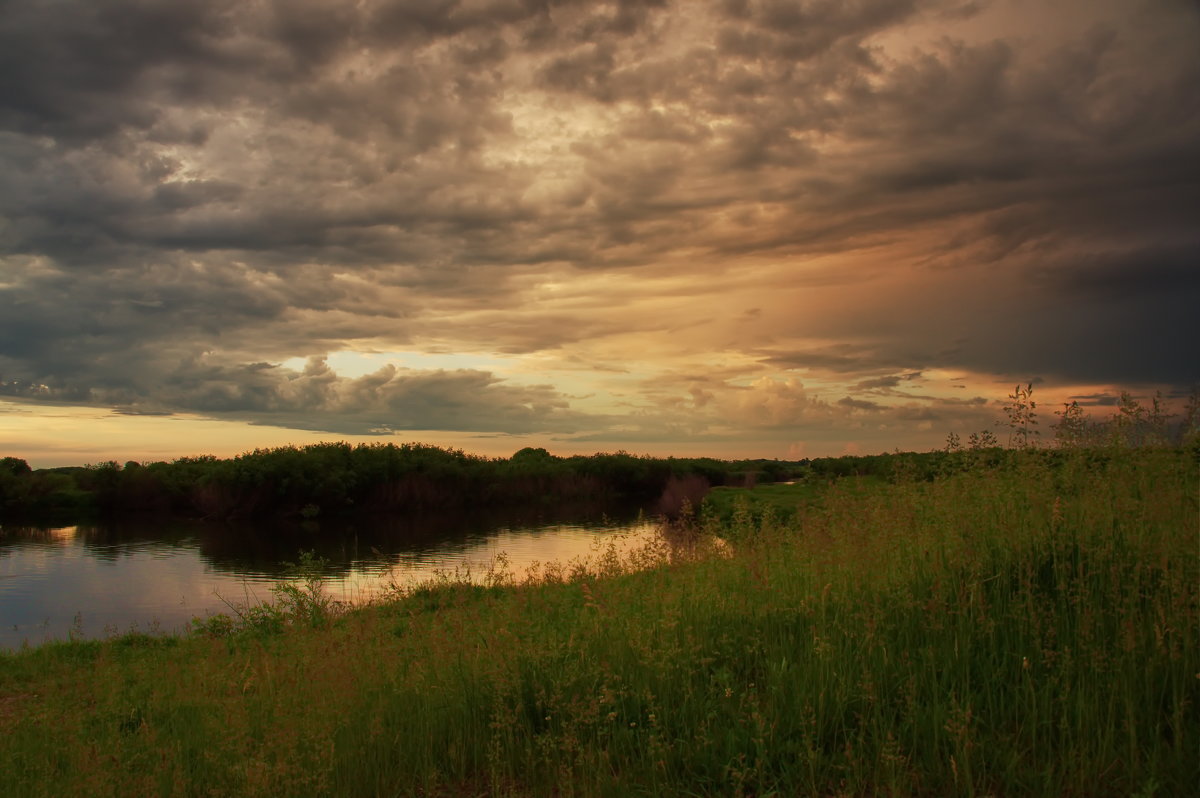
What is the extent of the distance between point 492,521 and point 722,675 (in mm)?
43964

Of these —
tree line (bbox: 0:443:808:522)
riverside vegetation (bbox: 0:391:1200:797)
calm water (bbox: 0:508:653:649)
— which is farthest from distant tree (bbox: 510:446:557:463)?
riverside vegetation (bbox: 0:391:1200:797)

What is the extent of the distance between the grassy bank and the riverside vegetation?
3cm

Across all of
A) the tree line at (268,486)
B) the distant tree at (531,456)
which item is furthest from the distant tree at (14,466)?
the distant tree at (531,456)

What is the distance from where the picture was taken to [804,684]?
15.7 ft

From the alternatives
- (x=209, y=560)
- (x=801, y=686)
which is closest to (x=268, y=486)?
(x=209, y=560)

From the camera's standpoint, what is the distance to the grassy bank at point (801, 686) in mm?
4223

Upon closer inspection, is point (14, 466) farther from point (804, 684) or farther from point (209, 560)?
point (804, 684)

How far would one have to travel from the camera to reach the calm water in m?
19.5

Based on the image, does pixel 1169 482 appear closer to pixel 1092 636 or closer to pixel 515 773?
pixel 1092 636

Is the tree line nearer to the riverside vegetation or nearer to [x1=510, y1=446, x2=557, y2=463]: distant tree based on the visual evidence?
[x1=510, y1=446, x2=557, y2=463]: distant tree

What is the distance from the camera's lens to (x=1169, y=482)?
623 cm

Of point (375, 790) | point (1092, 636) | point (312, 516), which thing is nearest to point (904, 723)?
point (1092, 636)

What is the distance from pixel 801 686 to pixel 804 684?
61 millimetres

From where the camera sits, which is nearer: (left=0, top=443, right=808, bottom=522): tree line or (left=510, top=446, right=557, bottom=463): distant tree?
(left=0, top=443, right=808, bottom=522): tree line
